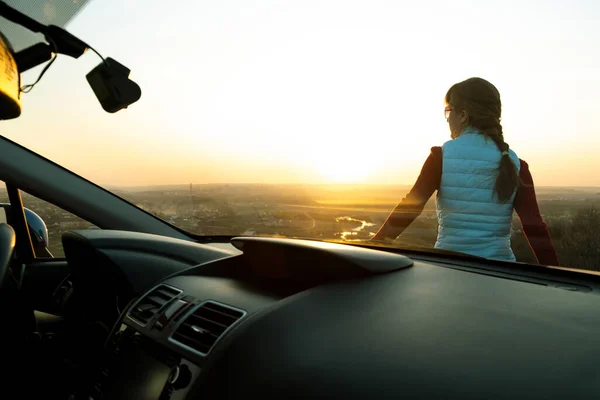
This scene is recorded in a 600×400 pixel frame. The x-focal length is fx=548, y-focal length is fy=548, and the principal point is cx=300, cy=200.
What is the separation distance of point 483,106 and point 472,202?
0.60 meters

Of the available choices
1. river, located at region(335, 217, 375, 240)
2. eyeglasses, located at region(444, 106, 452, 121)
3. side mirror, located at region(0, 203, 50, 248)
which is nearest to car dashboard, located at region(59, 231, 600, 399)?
river, located at region(335, 217, 375, 240)

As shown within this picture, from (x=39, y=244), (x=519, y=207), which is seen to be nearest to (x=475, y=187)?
(x=519, y=207)

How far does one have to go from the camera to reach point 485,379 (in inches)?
50.6

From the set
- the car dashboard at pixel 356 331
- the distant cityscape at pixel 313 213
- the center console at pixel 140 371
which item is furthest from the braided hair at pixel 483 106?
the center console at pixel 140 371

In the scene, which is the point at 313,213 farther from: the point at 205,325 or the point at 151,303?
the point at 205,325

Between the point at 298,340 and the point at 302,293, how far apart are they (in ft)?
0.89

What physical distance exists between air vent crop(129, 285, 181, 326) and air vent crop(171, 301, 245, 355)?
281 millimetres

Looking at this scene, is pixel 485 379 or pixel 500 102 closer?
pixel 485 379

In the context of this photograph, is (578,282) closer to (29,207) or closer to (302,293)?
(302,293)

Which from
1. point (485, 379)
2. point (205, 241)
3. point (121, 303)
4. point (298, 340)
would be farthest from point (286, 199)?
point (485, 379)

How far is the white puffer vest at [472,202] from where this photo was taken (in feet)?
8.49

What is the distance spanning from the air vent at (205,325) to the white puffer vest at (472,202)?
1139 mm

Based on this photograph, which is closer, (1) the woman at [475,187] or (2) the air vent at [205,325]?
(2) the air vent at [205,325]

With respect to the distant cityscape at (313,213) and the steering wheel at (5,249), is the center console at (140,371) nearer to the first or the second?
the steering wheel at (5,249)
